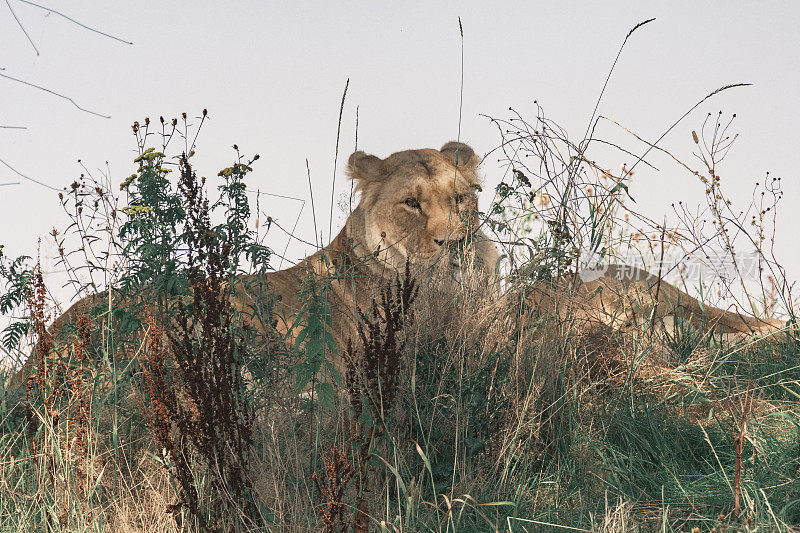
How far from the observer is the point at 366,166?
6809 millimetres

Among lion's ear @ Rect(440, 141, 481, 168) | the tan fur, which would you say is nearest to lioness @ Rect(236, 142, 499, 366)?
lion's ear @ Rect(440, 141, 481, 168)

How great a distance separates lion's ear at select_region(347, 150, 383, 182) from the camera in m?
6.81

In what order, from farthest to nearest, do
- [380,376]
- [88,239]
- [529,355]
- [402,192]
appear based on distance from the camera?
[402,192]
[88,239]
[529,355]
[380,376]

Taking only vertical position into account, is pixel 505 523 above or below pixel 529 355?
below

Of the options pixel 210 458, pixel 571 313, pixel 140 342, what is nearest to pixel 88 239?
pixel 140 342

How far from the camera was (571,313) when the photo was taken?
456 cm

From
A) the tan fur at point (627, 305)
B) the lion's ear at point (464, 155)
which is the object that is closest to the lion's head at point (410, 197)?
the lion's ear at point (464, 155)

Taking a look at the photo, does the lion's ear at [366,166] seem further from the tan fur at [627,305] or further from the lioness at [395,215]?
the tan fur at [627,305]

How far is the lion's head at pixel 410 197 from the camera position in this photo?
20.1 ft

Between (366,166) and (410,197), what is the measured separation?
640 mm

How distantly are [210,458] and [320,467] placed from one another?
78 centimetres

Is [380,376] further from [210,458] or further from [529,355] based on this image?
[529,355]

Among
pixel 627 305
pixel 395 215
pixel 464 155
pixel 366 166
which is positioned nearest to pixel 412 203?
pixel 395 215

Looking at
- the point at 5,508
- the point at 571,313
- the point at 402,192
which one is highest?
the point at 402,192
